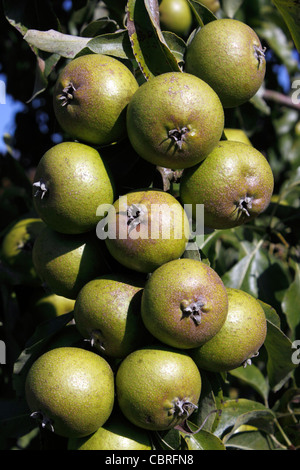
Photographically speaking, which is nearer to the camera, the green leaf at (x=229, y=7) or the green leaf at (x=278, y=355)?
the green leaf at (x=278, y=355)

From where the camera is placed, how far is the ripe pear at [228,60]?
175 centimetres

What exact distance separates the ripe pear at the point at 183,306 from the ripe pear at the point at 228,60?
68 centimetres

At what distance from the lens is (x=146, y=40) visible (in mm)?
1825

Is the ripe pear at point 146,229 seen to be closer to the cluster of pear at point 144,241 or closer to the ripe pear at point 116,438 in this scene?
the cluster of pear at point 144,241

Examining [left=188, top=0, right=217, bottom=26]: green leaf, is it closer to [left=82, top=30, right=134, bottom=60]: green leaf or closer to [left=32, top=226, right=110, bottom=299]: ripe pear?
[left=82, top=30, right=134, bottom=60]: green leaf

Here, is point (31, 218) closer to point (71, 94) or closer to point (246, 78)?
point (71, 94)

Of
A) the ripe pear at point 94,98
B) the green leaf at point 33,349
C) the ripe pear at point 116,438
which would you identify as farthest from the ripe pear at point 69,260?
the ripe pear at point 116,438

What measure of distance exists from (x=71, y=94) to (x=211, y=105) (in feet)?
1.60

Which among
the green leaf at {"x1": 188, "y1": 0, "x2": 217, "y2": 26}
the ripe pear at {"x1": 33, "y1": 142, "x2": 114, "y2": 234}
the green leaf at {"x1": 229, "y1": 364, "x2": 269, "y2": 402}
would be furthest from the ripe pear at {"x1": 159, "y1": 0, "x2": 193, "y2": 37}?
the green leaf at {"x1": 229, "y1": 364, "x2": 269, "y2": 402}

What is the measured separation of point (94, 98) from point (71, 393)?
0.98 meters

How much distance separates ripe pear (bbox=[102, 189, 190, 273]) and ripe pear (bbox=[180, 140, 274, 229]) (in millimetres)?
100

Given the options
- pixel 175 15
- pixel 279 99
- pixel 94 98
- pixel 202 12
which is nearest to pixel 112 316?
pixel 94 98

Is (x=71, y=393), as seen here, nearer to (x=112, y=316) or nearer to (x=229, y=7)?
(x=112, y=316)
